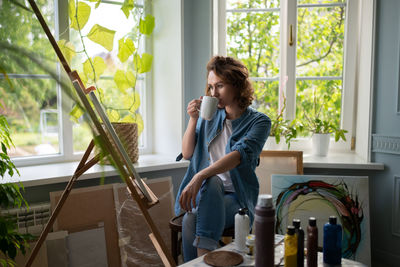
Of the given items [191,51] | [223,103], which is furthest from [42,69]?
[191,51]

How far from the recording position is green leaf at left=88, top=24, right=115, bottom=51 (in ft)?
7.79

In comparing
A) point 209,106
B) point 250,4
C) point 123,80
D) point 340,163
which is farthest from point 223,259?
point 250,4

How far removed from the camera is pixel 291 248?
4.37 ft

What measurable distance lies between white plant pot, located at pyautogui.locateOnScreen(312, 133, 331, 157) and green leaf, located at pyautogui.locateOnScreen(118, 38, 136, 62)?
1409mm

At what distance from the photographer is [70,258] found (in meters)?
2.08

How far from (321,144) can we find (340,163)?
0.26 m

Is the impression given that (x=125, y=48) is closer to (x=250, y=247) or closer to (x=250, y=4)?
(x=250, y=4)

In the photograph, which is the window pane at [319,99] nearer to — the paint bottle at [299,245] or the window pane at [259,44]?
the window pane at [259,44]

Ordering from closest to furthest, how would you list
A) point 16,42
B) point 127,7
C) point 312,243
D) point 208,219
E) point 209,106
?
point 16,42 < point 312,243 < point 208,219 < point 209,106 < point 127,7

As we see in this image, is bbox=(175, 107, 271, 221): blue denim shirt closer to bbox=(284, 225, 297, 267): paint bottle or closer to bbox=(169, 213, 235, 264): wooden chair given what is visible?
bbox=(169, 213, 235, 264): wooden chair

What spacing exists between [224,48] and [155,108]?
711 mm

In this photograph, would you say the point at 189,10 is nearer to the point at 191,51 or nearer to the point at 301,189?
the point at 191,51

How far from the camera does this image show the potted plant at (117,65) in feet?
7.78

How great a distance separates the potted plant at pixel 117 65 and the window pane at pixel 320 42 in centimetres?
112
